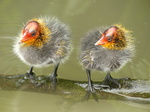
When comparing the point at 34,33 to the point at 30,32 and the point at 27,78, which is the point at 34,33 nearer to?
the point at 30,32

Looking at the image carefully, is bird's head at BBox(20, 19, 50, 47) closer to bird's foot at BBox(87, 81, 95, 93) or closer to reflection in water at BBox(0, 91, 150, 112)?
bird's foot at BBox(87, 81, 95, 93)

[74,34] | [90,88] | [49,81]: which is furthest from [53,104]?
[74,34]

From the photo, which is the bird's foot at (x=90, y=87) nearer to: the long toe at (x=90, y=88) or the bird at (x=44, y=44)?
the long toe at (x=90, y=88)

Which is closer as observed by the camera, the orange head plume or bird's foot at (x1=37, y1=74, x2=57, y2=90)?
the orange head plume

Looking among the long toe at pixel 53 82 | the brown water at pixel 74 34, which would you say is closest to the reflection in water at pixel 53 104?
the brown water at pixel 74 34

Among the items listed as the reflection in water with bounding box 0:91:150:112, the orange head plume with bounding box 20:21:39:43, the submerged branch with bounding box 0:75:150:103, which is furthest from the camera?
the reflection in water with bounding box 0:91:150:112

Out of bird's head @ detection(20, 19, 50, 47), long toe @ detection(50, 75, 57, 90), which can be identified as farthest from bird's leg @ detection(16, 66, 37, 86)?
bird's head @ detection(20, 19, 50, 47)
